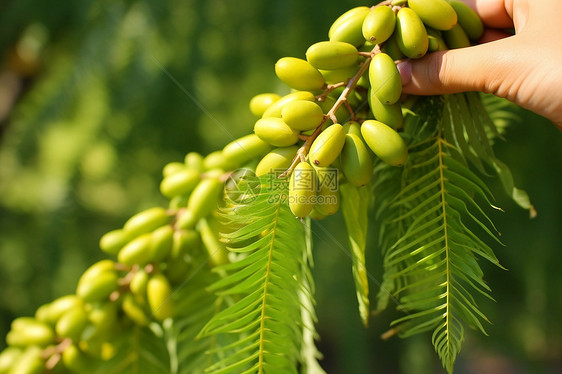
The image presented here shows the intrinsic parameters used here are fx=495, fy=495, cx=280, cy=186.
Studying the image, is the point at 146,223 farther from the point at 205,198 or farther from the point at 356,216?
the point at 356,216

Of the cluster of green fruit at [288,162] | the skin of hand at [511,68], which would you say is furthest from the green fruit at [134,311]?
the skin of hand at [511,68]

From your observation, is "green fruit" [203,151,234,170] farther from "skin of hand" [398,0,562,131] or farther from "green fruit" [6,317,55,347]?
"green fruit" [6,317,55,347]

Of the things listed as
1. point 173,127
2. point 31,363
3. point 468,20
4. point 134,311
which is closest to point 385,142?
point 468,20

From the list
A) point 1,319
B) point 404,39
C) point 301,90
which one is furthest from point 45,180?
point 404,39

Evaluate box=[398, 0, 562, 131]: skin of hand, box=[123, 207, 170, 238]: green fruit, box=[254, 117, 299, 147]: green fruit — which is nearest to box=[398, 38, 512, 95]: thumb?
box=[398, 0, 562, 131]: skin of hand

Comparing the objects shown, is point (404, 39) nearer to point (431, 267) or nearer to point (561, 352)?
point (431, 267)
